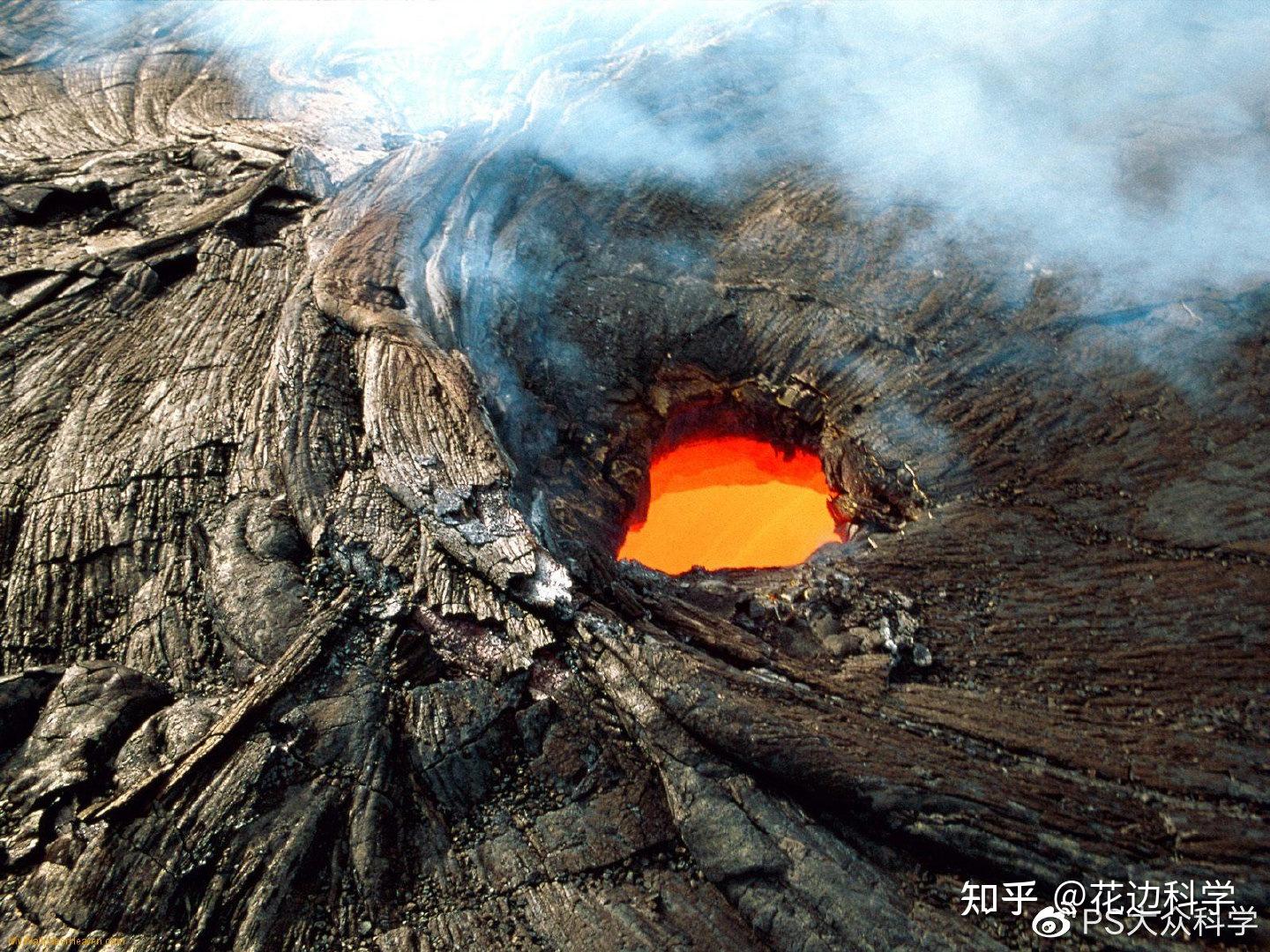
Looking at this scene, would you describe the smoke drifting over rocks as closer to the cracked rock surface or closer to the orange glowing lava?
the cracked rock surface

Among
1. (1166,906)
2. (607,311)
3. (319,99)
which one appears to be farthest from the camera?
(319,99)

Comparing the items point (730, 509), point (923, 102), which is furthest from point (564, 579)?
point (923, 102)

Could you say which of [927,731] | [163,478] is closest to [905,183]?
[927,731]

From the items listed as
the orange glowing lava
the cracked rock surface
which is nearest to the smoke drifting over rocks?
the cracked rock surface

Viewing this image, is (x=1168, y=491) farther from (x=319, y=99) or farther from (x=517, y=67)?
(x=319, y=99)

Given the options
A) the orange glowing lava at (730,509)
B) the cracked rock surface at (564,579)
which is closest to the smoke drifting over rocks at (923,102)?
the cracked rock surface at (564,579)

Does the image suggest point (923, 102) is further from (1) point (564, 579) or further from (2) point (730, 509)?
(1) point (564, 579)

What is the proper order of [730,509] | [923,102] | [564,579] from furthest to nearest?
[923,102], [730,509], [564,579]
